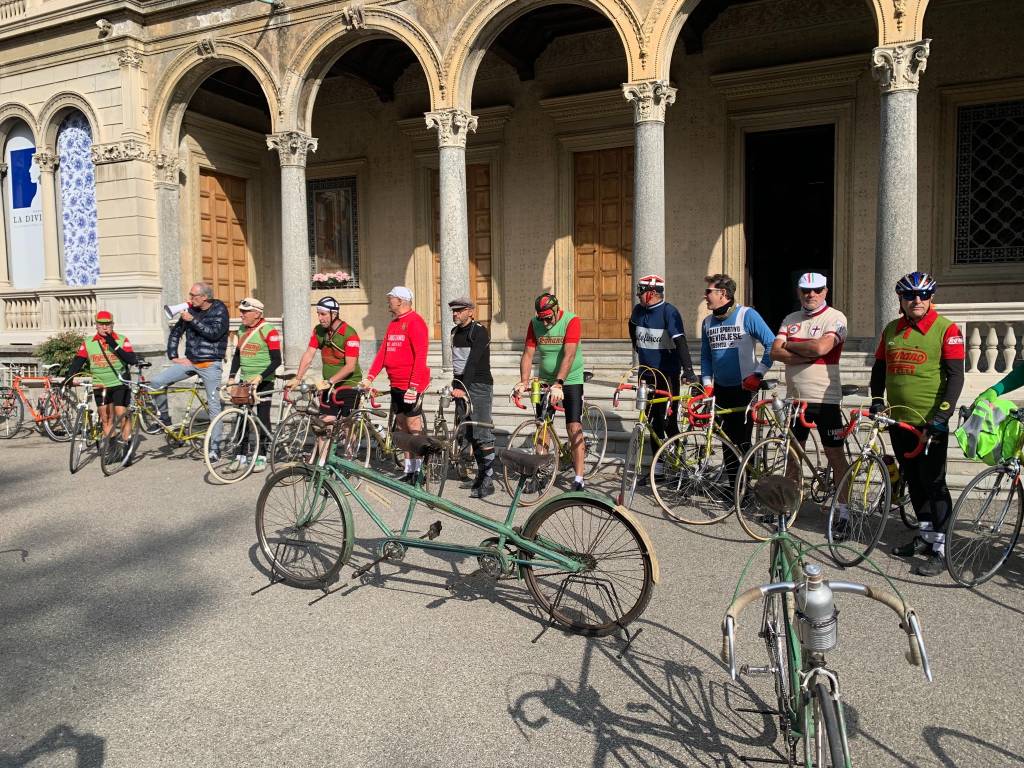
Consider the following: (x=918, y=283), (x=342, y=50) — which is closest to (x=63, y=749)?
(x=918, y=283)

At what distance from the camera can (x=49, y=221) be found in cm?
1447

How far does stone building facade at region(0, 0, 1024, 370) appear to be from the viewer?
36.2 ft

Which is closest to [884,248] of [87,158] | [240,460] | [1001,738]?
[1001,738]

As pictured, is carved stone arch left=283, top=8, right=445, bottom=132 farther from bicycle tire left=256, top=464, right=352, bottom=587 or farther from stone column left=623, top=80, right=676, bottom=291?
bicycle tire left=256, top=464, right=352, bottom=587

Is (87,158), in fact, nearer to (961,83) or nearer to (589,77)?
(589,77)

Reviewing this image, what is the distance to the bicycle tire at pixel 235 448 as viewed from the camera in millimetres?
7820

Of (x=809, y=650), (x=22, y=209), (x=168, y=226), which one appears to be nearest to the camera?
(x=809, y=650)

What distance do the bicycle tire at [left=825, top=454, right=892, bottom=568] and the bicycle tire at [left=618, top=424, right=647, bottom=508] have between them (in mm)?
1706

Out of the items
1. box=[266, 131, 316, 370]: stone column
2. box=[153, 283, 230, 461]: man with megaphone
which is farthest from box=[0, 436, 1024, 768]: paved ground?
box=[266, 131, 316, 370]: stone column

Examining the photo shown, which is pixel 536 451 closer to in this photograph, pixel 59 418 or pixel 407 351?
pixel 407 351

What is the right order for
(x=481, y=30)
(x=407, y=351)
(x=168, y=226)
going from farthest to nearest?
(x=168, y=226) → (x=481, y=30) → (x=407, y=351)

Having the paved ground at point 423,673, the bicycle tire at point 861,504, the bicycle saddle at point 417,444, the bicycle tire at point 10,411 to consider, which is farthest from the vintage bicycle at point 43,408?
the bicycle tire at point 861,504

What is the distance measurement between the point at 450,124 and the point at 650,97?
301 cm

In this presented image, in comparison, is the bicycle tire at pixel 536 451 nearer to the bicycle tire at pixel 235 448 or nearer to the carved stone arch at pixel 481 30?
the bicycle tire at pixel 235 448
